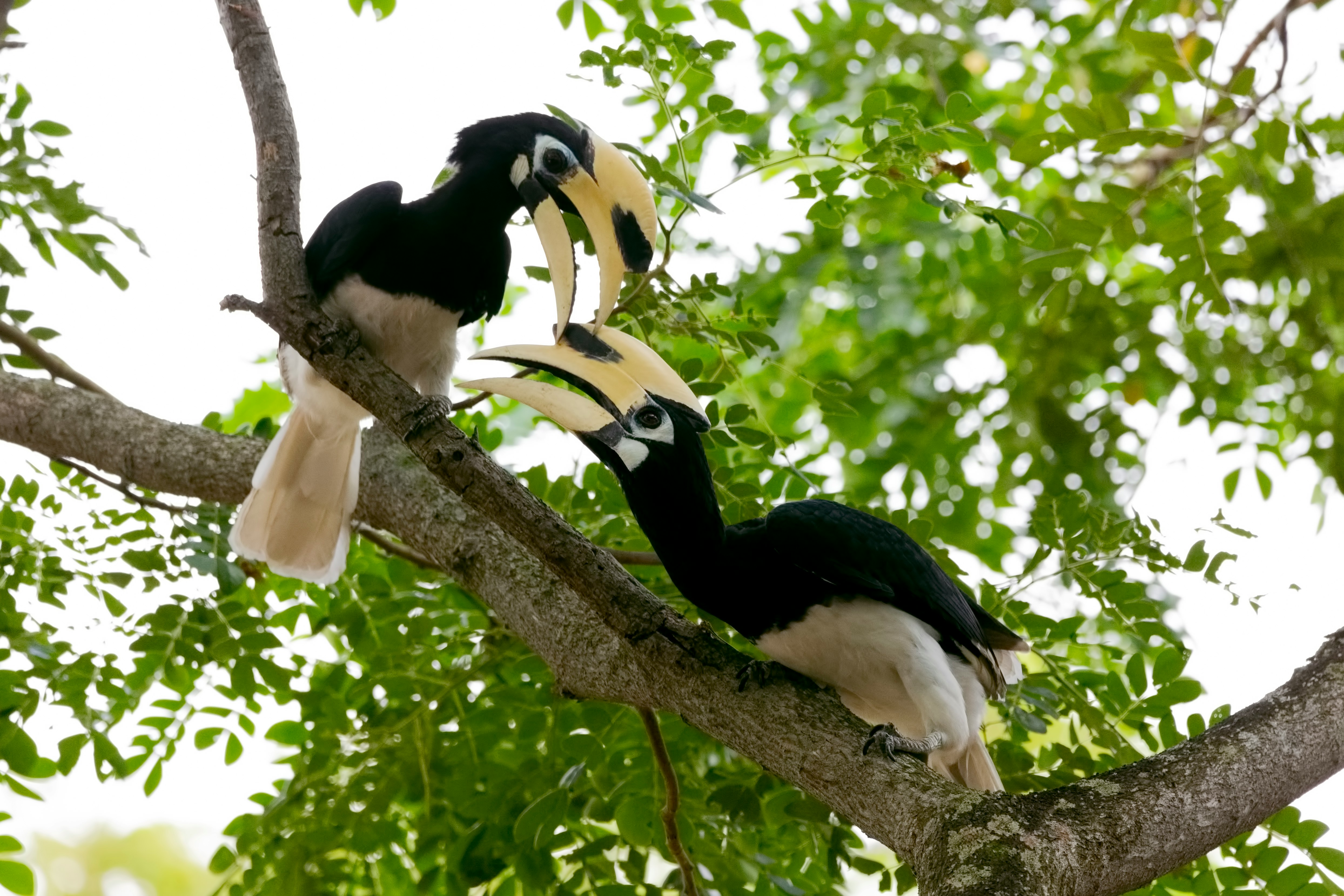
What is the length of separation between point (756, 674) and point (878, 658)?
380 mm

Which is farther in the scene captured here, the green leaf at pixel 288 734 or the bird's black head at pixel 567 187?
the green leaf at pixel 288 734

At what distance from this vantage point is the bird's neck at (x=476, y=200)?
3.38 metres

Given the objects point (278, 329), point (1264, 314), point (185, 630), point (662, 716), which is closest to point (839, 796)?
point (662, 716)

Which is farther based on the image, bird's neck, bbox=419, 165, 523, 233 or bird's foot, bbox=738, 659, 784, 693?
bird's neck, bbox=419, 165, 523, 233

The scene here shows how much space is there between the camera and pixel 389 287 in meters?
3.31

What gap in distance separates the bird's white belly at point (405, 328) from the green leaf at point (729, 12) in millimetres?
1076

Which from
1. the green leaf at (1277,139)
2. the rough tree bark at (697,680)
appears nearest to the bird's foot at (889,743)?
the rough tree bark at (697,680)

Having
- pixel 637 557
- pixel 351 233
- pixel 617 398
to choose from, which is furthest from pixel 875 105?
pixel 351 233

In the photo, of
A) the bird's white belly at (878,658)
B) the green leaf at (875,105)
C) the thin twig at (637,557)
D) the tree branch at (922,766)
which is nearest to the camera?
the tree branch at (922,766)

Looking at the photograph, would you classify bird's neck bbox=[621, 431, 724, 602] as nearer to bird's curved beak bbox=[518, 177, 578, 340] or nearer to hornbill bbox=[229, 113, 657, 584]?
bird's curved beak bbox=[518, 177, 578, 340]

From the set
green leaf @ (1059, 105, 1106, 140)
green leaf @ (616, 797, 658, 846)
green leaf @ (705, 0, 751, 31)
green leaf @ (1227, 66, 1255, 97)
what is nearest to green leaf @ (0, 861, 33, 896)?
green leaf @ (616, 797, 658, 846)

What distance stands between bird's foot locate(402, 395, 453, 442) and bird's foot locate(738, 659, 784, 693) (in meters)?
0.75

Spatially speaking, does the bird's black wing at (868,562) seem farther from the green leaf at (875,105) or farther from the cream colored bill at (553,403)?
the green leaf at (875,105)

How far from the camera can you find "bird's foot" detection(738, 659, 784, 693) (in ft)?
7.86
